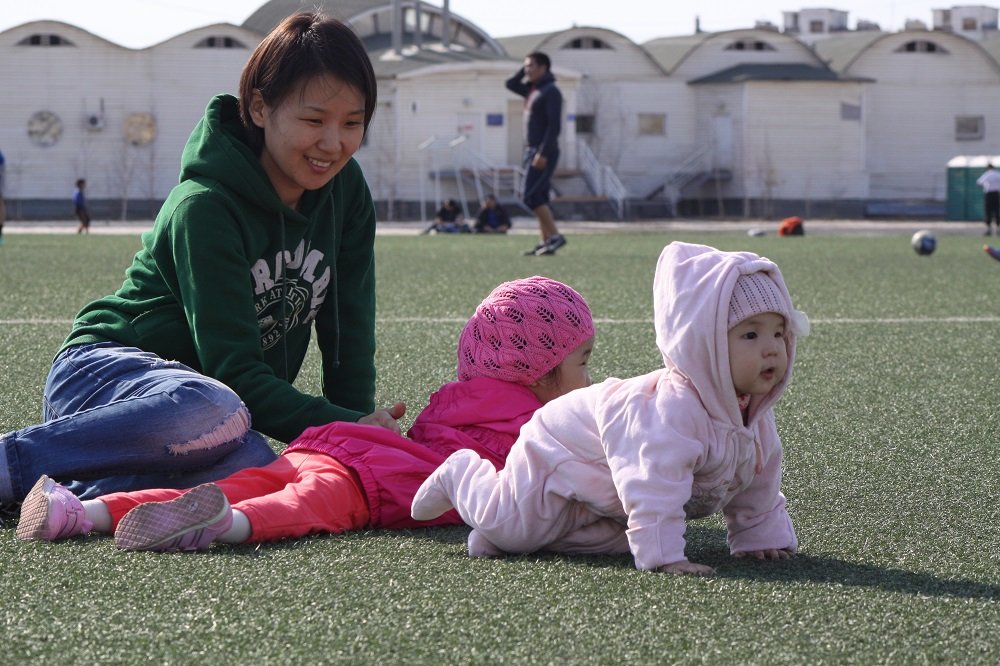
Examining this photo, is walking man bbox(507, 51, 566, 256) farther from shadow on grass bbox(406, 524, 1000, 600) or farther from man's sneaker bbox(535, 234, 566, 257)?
shadow on grass bbox(406, 524, 1000, 600)

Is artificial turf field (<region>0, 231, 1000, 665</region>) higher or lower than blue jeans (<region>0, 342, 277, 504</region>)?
lower

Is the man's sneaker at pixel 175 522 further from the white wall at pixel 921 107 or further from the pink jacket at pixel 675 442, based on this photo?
the white wall at pixel 921 107

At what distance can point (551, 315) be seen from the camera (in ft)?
11.3

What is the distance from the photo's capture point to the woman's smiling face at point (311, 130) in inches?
137

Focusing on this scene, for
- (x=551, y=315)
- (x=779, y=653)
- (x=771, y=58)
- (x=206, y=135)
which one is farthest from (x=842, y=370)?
(x=771, y=58)

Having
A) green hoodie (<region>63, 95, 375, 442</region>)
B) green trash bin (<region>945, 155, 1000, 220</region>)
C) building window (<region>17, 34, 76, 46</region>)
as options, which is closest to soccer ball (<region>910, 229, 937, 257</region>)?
green hoodie (<region>63, 95, 375, 442</region>)

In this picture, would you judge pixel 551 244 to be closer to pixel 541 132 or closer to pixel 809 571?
pixel 541 132

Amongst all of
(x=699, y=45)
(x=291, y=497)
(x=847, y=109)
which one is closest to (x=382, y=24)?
(x=699, y=45)

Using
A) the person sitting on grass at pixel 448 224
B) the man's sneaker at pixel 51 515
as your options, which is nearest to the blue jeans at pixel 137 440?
the man's sneaker at pixel 51 515

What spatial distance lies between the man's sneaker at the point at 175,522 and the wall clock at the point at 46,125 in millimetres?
41542

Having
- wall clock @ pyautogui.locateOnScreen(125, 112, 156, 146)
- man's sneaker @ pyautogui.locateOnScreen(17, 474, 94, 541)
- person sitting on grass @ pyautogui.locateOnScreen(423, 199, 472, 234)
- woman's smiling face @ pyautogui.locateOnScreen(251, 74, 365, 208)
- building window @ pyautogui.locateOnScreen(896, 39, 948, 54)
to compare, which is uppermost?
building window @ pyautogui.locateOnScreen(896, 39, 948, 54)

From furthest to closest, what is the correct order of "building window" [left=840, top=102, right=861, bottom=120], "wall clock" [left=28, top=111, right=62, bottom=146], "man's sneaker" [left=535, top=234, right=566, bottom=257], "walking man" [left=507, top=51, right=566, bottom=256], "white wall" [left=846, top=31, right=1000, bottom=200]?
"white wall" [left=846, top=31, right=1000, bottom=200] < "building window" [left=840, top=102, right=861, bottom=120] < "wall clock" [left=28, top=111, right=62, bottom=146] < "man's sneaker" [left=535, top=234, right=566, bottom=257] < "walking man" [left=507, top=51, right=566, bottom=256]

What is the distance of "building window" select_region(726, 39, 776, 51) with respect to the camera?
157ft

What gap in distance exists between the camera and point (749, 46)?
158 feet
